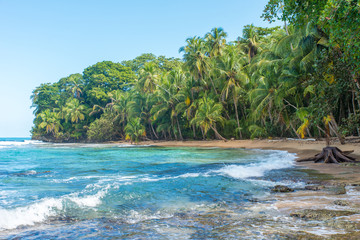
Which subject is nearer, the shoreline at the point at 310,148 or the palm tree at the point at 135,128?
the shoreline at the point at 310,148

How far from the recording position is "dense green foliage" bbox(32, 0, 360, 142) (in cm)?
1045

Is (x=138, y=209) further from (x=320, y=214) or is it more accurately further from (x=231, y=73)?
(x=231, y=73)

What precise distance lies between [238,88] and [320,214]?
24142mm

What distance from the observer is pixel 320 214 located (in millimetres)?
4461

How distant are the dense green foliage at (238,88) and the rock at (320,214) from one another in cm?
494

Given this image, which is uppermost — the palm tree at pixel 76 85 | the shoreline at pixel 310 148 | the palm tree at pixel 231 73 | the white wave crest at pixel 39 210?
the palm tree at pixel 76 85

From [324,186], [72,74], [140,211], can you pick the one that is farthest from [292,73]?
[72,74]

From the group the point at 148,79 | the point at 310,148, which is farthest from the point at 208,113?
the point at 148,79

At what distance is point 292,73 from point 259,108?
4798 millimetres

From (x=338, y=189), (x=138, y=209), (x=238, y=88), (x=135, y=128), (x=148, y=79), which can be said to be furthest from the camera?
(x=135, y=128)

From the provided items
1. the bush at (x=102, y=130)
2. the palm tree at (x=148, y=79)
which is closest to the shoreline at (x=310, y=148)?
the palm tree at (x=148, y=79)

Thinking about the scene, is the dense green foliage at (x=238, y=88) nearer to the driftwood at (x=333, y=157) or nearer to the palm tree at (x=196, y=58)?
the palm tree at (x=196, y=58)

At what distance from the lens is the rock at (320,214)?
4.32 meters

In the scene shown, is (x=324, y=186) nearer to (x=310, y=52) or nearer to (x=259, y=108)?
(x=310, y=52)
